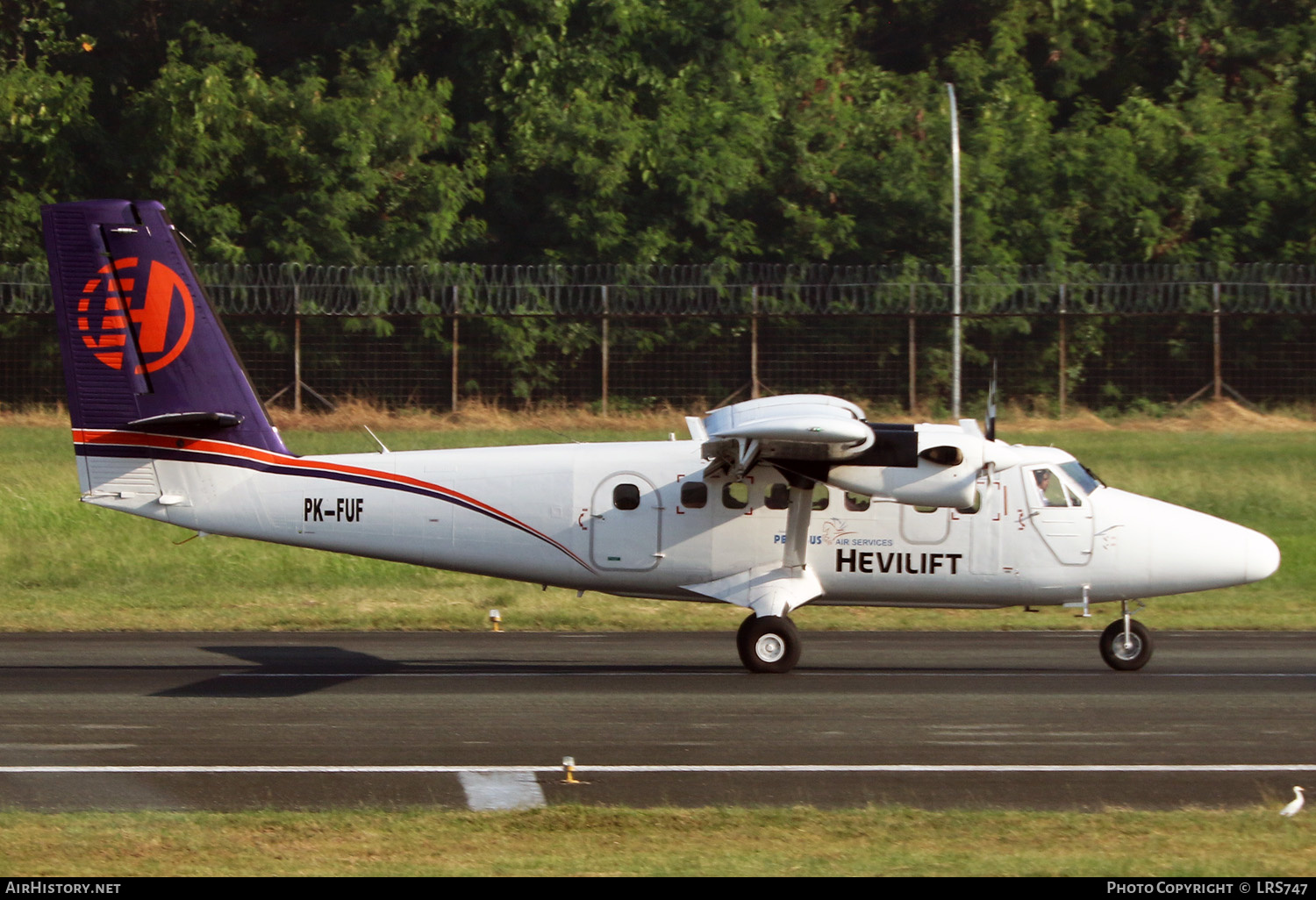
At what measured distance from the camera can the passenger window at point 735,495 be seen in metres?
15.2

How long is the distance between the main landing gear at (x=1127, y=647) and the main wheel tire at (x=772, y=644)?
3.14m

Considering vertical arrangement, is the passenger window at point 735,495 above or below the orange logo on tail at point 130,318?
below

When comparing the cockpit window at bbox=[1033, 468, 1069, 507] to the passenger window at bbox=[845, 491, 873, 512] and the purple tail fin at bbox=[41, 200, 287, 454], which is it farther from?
the purple tail fin at bbox=[41, 200, 287, 454]

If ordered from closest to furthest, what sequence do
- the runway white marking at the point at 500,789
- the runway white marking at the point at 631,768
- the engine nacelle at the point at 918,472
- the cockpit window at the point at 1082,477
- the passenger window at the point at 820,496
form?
the runway white marking at the point at 500,789, the runway white marking at the point at 631,768, the engine nacelle at the point at 918,472, the passenger window at the point at 820,496, the cockpit window at the point at 1082,477

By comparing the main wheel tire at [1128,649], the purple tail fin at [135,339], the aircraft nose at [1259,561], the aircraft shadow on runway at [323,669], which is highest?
the purple tail fin at [135,339]

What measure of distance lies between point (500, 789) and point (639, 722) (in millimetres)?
2462

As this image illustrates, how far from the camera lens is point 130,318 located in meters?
15.2

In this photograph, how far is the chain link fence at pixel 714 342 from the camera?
3095 cm

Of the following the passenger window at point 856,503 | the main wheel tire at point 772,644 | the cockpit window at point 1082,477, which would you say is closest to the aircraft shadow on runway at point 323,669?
the main wheel tire at point 772,644

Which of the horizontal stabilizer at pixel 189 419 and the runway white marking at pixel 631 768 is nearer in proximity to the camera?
the runway white marking at pixel 631 768

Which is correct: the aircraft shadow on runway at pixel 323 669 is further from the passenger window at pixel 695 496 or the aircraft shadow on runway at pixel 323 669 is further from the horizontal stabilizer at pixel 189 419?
the horizontal stabilizer at pixel 189 419

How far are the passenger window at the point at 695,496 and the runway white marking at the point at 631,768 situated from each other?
165 inches

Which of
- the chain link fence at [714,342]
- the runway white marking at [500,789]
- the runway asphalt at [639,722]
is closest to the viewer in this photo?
the runway white marking at [500,789]

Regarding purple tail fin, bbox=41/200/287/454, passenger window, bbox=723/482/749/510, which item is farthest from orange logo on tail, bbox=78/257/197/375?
passenger window, bbox=723/482/749/510
